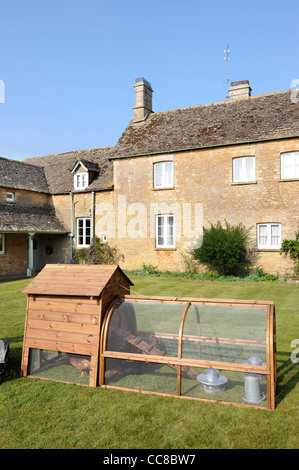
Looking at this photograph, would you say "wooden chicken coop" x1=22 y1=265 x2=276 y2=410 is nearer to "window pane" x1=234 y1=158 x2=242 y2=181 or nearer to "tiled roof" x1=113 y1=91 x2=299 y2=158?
"window pane" x1=234 y1=158 x2=242 y2=181

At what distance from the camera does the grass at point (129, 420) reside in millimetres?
4250

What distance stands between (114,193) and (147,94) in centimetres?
738

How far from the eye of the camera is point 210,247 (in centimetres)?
1706

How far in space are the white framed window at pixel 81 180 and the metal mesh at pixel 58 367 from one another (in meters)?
17.3

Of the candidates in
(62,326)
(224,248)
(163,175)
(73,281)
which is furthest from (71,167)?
(62,326)

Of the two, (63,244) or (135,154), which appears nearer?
(135,154)

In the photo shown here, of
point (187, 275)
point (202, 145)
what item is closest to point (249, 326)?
point (187, 275)

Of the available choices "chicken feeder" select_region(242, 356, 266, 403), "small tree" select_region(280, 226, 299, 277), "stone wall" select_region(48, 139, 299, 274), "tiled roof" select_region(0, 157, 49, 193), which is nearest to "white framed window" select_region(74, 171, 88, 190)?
"stone wall" select_region(48, 139, 299, 274)

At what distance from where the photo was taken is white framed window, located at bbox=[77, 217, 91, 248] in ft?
74.6

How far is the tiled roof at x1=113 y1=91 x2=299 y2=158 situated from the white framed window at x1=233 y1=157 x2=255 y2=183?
3.16 ft

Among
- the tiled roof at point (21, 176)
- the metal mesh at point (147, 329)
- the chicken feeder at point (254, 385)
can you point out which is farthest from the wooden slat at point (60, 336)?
the tiled roof at point (21, 176)

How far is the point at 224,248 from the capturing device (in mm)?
16656

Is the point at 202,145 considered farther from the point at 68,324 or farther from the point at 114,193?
the point at 68,324

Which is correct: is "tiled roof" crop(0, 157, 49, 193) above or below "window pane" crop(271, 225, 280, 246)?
above
